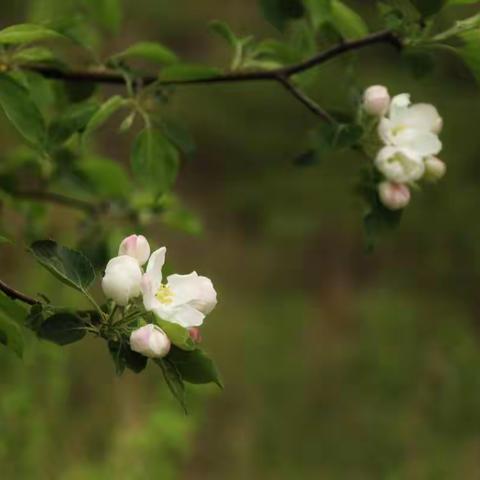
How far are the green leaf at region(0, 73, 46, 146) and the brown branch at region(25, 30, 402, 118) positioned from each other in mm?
196

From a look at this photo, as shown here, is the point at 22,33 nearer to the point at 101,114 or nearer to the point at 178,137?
the point at 101,114

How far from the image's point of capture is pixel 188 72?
1.25m

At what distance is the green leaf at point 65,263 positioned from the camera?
2.97 feet

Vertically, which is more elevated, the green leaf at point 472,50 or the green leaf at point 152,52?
the green leaf at point 472,50

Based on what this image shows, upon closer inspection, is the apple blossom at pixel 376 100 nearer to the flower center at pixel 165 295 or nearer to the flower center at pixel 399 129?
the flower center at pixel 399 129

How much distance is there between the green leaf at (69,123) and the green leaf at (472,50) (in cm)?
36

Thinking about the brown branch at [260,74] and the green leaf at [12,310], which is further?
the brown branch at [260,74]

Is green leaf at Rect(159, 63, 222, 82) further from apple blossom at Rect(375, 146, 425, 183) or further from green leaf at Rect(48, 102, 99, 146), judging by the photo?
apple blossom at Rect(375, 146, 425, 183)

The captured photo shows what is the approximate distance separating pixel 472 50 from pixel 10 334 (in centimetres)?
49

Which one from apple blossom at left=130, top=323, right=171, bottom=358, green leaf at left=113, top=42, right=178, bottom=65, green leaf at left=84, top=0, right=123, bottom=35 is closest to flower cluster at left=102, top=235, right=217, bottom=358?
apple blossom at left=130, top=323, right=171, bottom=358

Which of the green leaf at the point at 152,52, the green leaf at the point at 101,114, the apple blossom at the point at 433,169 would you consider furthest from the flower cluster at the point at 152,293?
the green leaf at the point at 152,52

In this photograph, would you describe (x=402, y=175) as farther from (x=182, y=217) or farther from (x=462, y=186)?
(x=462, y=186)

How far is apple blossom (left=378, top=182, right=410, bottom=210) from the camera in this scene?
1.14 m

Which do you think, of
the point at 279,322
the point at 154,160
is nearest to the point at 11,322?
the point at 154,160
